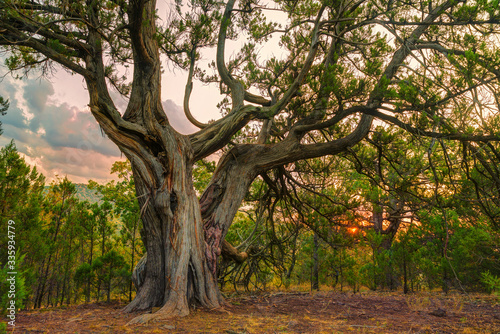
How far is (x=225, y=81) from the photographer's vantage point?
17.2ft

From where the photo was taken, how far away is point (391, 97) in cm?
368

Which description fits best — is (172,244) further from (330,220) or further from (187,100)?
(330,220)

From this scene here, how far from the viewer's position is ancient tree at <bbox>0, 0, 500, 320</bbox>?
3.30 meters

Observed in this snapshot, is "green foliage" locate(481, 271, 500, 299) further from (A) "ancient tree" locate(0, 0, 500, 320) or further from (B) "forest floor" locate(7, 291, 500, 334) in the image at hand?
(A) "ancient tree" locate(0, 0, 500, 320)

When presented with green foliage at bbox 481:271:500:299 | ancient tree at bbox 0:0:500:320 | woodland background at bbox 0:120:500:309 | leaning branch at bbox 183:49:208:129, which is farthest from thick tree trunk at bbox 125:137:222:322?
green foliage at bbox 481:271:500:299

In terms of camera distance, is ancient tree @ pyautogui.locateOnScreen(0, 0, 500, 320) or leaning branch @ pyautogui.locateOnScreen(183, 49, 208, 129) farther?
leaning branch @ pyautogui.locateOnScreen(183, 49, 208, 129)

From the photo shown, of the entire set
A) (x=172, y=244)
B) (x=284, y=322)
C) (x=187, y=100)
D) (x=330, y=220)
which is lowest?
(x=284, y=322)

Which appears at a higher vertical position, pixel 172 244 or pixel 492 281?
pixel 172 244

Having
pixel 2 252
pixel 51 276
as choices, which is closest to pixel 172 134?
pixel 2 252

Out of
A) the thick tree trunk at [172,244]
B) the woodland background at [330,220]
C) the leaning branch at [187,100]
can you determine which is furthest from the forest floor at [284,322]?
the leaning branch at [187,100]

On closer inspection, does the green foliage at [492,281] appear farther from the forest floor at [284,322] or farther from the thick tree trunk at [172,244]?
the thick tree trunk at [172,244]

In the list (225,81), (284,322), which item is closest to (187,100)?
(225,81)

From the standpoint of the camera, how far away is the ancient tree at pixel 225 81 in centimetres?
330

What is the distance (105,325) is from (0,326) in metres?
1.61
